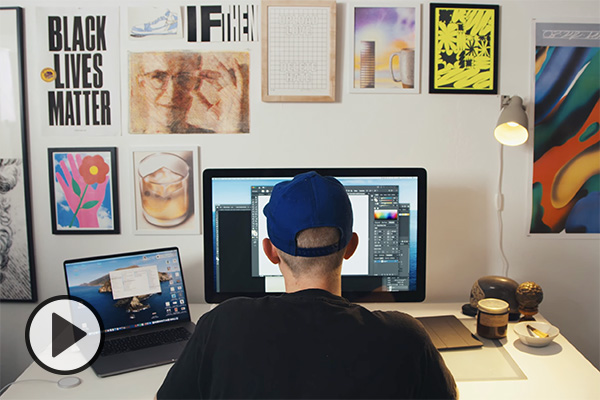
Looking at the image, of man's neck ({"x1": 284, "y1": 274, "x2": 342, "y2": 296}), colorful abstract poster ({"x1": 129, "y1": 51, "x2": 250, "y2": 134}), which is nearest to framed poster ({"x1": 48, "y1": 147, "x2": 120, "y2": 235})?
colorful abstract poster ({"x1": 129, "y1": 51, "x2": 250, "y2": 134})

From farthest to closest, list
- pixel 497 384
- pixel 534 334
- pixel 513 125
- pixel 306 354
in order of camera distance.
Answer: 1. pixel 513 125
2. pixel 534 334
3. pixel 497 384
4. pixel 306 354

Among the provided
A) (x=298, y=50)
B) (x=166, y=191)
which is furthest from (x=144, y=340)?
(x=298, y=50)

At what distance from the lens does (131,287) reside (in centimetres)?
145

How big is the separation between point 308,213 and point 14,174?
4.07ft

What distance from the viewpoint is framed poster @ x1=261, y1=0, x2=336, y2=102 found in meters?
1.64

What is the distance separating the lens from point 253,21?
5.40 feet

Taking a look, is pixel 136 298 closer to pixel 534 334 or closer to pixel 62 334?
pixel 62 334

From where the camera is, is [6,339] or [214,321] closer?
[214,321]

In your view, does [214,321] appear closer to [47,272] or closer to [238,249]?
[238,249]

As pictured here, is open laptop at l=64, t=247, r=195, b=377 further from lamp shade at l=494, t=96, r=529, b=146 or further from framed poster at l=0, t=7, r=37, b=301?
lamp shade at l=494, t=96, r=529, b=146

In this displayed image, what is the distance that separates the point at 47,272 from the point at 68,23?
85cm

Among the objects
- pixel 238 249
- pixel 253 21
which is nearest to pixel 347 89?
pixel 253 21

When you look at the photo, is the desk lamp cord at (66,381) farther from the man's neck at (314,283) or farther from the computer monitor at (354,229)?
the man's neck at (314,283)
